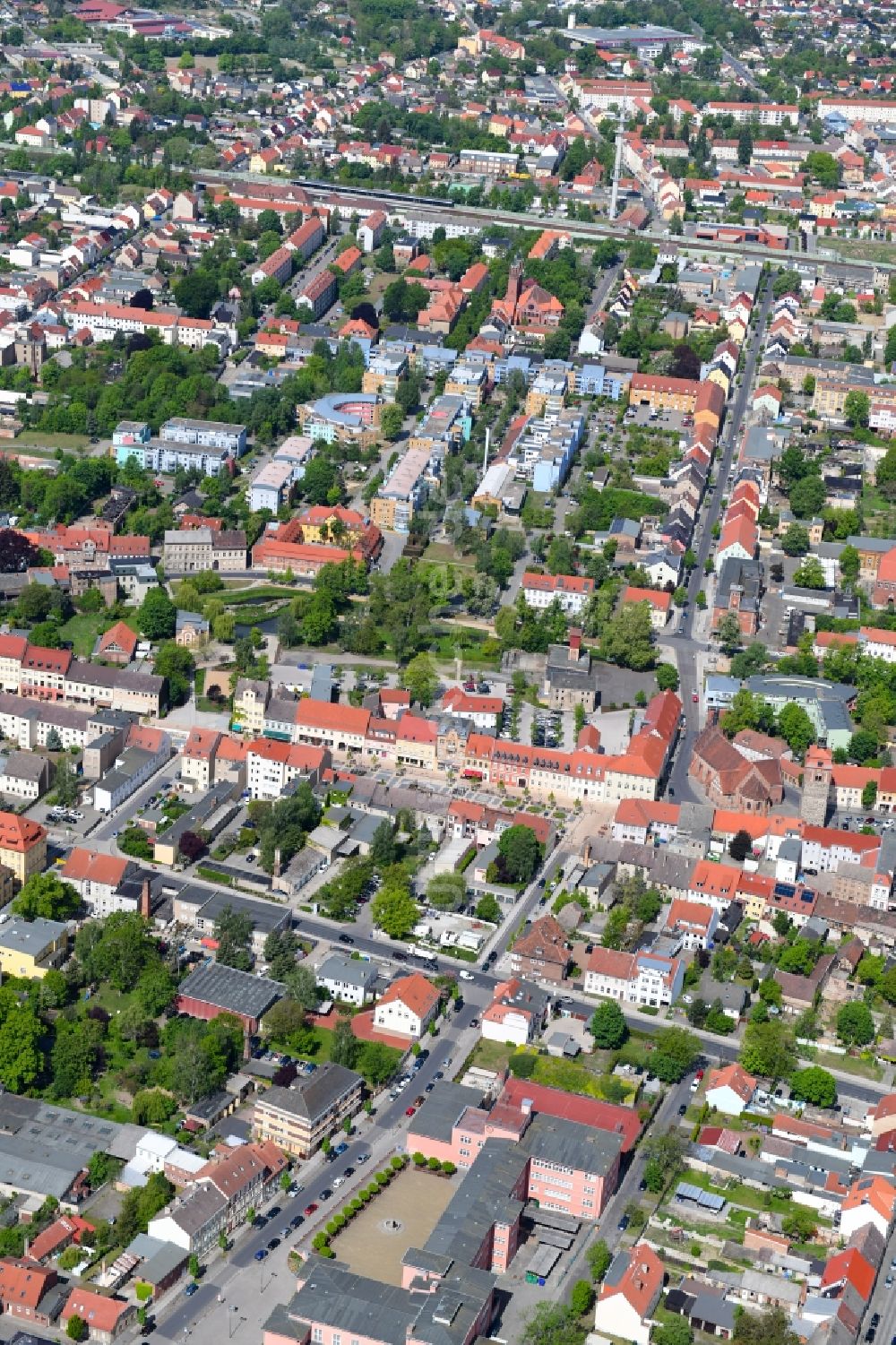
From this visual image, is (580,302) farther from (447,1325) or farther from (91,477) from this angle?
(447,1325)

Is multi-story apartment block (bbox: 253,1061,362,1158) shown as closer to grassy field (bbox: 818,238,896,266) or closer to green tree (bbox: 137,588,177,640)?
green tree (bbox: 137,588,177,640)

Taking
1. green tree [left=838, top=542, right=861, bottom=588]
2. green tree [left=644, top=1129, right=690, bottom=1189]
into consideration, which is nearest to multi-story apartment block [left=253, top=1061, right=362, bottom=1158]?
green tree [left=644, top=1129, right=690, bottom=1189]

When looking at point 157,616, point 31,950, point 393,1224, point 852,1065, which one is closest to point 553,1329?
point 393,1224

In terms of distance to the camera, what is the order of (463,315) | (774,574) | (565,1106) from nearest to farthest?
(565,1106) < (774,574) < (463,315)

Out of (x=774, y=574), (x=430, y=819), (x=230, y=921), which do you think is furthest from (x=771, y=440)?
(x=230, y=921)

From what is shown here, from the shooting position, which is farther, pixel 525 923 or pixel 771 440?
pixel 771 440

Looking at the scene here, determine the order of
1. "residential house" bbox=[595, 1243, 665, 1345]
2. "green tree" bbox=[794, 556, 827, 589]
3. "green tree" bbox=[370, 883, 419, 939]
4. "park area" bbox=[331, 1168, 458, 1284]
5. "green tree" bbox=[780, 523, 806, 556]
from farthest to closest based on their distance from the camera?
"green tree" bbox=[780, 523, 806, 556] → "green tree" bbox=[794, 556, 827, 589] → "green tree" bbox=[370, 883, 419, 939] → "park area" bbox=[331, 1168, 458, 1284] → "residential house" bbox=[595, 1243, 665, 1345]

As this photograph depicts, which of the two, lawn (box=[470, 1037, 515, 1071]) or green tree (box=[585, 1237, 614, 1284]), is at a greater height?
green tree (box=[585, 1237, 614, 1284])
